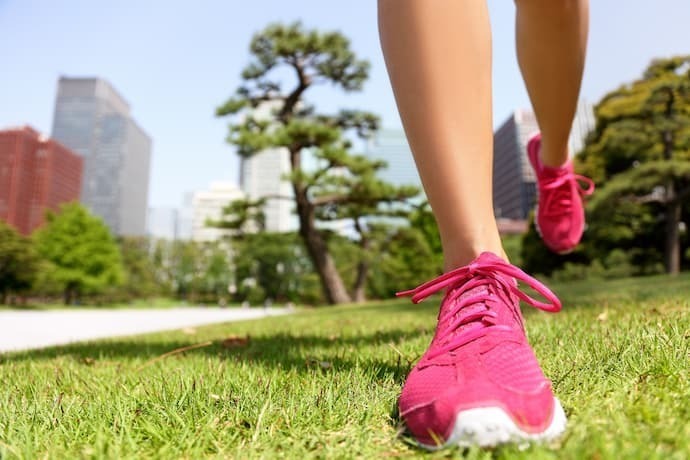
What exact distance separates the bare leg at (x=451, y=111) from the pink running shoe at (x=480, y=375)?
0.17ft

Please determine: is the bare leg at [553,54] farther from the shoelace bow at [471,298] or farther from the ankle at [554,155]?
the shoelace bow at [471,298]

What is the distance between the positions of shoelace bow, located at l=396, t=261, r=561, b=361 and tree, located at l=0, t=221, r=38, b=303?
23689mm

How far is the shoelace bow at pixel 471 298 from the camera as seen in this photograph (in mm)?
637

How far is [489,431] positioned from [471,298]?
0.76 feet

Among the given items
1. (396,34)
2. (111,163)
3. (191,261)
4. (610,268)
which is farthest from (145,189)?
(396,34)

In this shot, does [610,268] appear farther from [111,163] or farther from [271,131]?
[111,163]

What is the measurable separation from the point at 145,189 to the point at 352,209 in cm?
11600

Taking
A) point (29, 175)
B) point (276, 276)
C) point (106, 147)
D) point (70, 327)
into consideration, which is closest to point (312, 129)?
point (70, 327)

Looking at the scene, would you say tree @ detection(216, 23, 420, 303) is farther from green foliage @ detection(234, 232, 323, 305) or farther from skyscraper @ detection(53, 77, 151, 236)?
skyscraper @ detection(53, 77, 151, 236)

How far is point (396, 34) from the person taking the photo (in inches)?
28.9

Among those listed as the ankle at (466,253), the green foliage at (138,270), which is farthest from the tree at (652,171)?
the green foliage at (138,270)

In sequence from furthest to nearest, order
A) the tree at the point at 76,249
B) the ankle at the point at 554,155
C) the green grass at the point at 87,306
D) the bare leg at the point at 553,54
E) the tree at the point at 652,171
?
1. the tree at the point at 76,249
2. the green grass at the point at 87,306
3. the tree at the point at 652,171
4. the ankle at the point at 554,155
5. the bare leg at the point at 553,54

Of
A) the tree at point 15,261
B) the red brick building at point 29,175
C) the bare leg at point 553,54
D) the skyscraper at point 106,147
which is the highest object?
the skyscraper at point 106,147

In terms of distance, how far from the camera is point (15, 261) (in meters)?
20.1
